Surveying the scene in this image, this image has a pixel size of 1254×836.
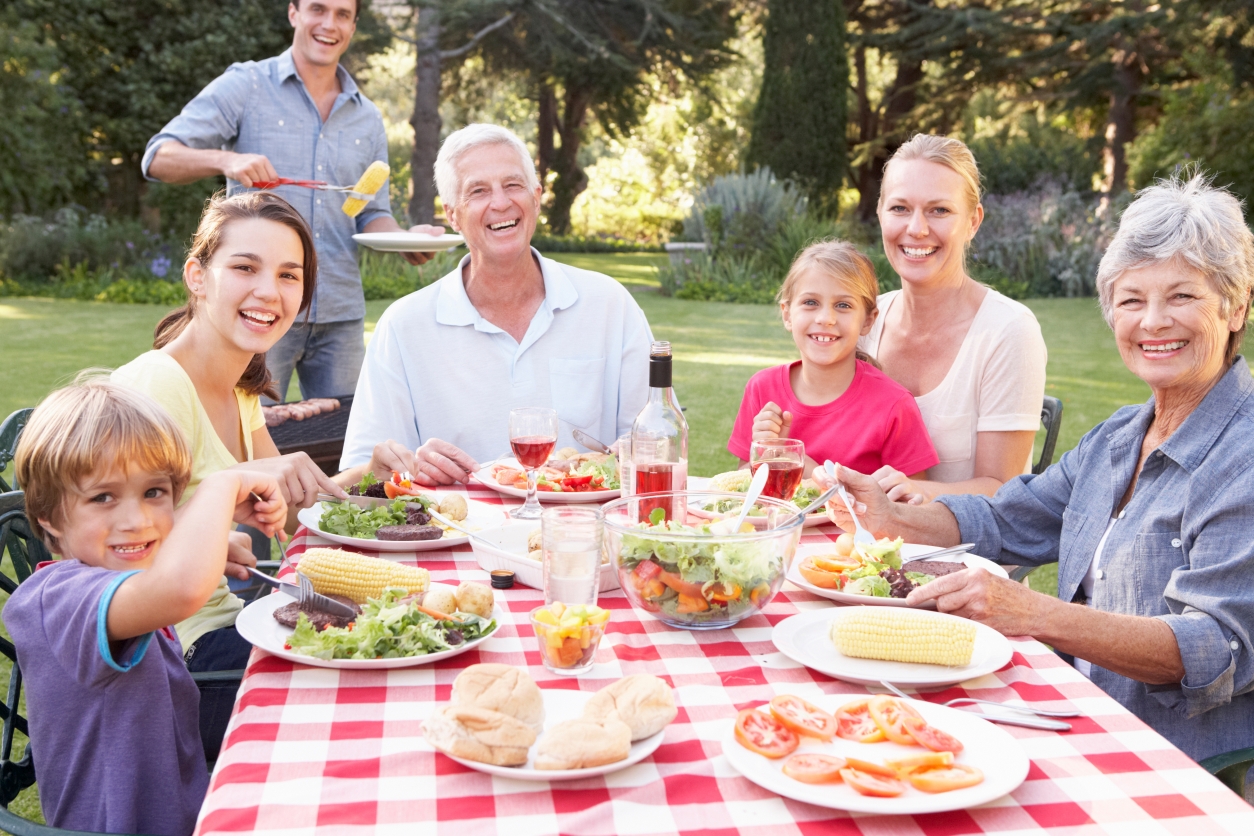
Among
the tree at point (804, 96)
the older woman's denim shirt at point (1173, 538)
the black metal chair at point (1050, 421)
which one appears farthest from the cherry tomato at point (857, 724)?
the tree at point (804, 96)

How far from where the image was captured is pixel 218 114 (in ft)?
16.9

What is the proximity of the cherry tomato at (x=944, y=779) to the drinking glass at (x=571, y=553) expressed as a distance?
664mm

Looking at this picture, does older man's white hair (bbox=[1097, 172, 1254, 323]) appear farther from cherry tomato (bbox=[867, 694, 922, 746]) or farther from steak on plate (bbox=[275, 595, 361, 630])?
steak on plate (bbox=[275, 595, 361, 630])

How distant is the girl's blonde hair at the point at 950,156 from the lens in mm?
3463

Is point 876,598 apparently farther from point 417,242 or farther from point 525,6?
point 525,6

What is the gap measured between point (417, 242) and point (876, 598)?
2933mm

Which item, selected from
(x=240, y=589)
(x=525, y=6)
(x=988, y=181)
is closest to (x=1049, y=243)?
(x=988, y=181)

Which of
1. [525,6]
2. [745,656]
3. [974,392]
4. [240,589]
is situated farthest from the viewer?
[525,6]

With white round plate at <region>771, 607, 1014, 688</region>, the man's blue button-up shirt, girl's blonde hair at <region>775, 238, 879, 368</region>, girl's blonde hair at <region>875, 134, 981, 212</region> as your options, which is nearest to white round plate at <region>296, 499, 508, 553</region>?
white round plate at <region>771, 607, 1014, 688</region>

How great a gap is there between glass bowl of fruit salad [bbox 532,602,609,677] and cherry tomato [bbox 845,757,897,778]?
0.45 meters

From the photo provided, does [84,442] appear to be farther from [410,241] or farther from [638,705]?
Result: [410,241]

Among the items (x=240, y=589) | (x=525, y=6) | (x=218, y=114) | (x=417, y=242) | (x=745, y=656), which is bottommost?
(x=240, y=589)

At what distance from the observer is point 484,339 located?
349cm

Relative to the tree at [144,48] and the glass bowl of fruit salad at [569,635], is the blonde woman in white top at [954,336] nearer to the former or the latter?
the glass bowl of fruit salad at [569,635]
